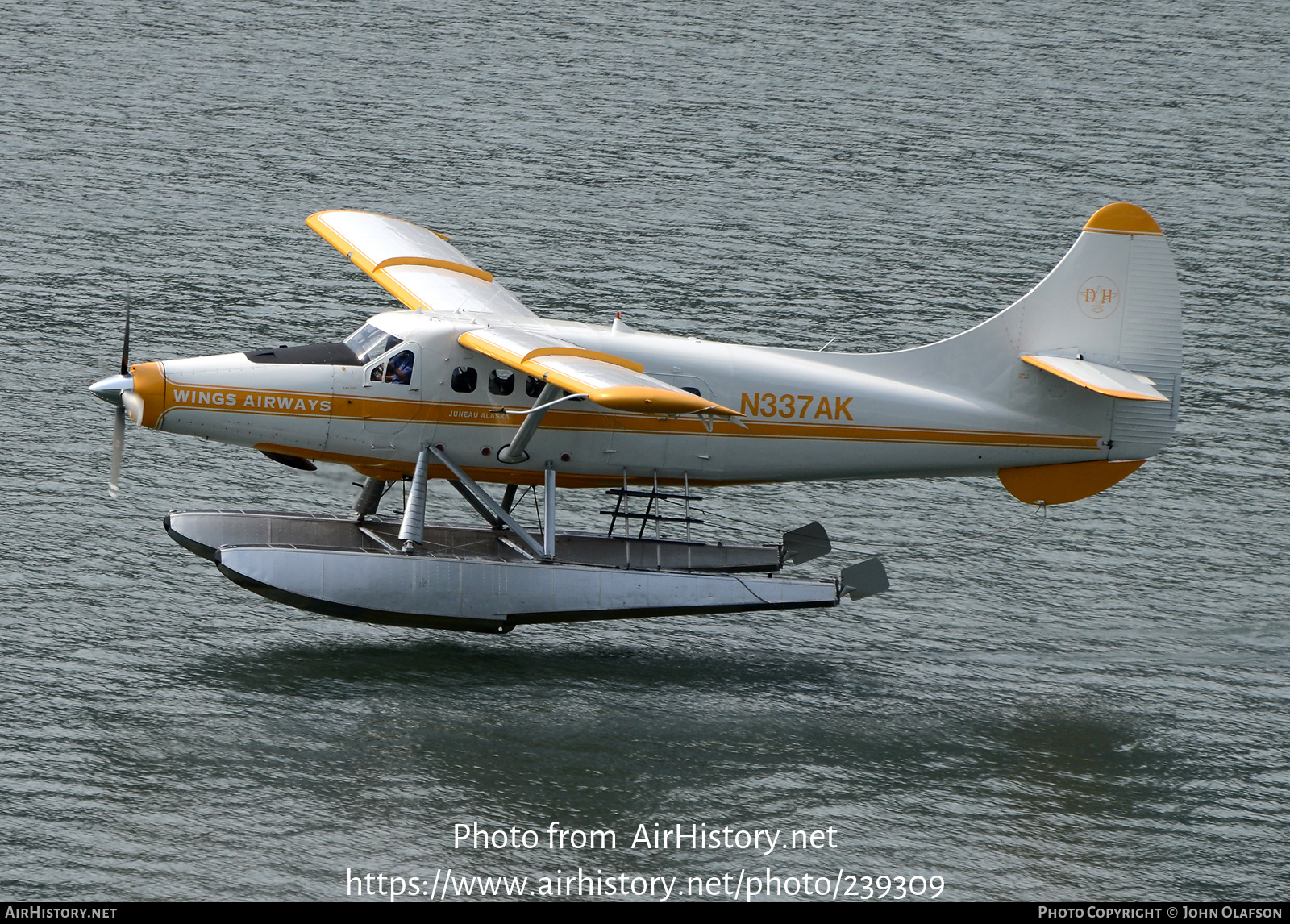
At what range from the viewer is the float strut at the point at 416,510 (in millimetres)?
22172

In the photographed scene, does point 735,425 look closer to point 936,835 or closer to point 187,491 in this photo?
point 936,835

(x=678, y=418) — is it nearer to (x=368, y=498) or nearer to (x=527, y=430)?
(x=527, y=430)

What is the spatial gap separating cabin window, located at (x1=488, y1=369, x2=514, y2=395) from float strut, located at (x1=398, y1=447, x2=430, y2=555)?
1.24m

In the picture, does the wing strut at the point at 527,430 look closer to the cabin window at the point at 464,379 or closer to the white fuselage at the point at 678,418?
the white fuselage at the point at 678,418

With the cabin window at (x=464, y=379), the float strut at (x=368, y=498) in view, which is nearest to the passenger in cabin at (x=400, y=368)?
the cabin window at (x=464, y=379)

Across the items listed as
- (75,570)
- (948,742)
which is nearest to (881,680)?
(948,742)

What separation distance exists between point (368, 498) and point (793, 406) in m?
6.38

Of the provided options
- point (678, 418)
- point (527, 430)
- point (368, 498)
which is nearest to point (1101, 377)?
point (678, 418)

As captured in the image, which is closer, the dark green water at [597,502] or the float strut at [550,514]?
the dark green water at [597,502]

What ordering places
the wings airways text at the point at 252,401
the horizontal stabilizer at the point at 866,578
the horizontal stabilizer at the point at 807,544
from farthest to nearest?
the horizontal stabilizer at the point at 807,544
the horizontal stabilizer at the point at 866,578
the wings airways text at the point at 252,401

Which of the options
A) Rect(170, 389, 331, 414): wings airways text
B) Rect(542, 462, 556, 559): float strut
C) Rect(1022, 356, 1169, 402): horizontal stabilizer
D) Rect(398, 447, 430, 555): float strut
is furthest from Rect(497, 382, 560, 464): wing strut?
Rect(1022, 356, 1169, 402): horizontal stabilizer

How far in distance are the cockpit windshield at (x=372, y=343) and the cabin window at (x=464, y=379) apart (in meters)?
0.90

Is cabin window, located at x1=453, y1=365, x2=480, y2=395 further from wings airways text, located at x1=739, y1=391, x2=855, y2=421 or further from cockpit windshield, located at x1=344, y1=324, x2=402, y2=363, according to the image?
wings airways text, located at x1=739, y1=391, x2=855, y2=421

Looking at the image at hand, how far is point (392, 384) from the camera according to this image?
2223 cm
